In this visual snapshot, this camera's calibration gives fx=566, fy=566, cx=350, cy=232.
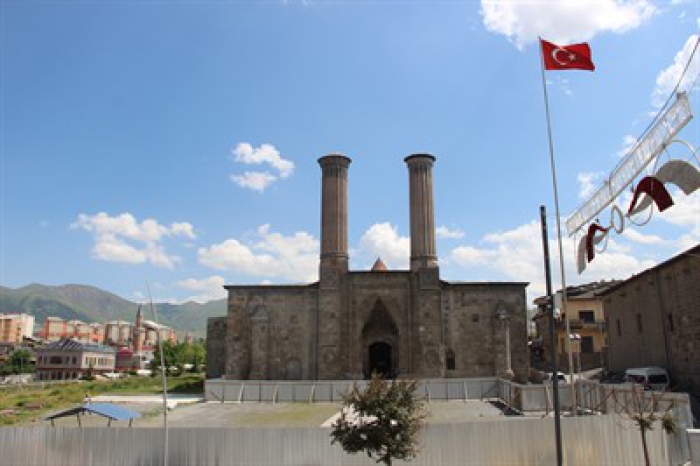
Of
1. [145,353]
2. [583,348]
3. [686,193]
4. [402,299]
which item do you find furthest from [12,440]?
[145,353]

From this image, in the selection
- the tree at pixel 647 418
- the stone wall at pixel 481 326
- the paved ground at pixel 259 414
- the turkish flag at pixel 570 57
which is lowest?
the paved ground at pixel 259 414

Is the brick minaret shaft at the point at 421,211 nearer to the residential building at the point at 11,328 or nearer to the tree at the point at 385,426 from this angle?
the tree at the point at 385,426

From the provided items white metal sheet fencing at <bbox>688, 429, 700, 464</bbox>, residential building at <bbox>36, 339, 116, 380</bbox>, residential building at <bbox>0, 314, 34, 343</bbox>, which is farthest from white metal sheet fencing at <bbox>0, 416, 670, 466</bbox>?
residential building at <bbox>0, 314, 34, 343</bbox>

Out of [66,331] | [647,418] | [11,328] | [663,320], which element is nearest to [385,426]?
[647,418]

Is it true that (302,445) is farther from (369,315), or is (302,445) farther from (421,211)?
(421,211)

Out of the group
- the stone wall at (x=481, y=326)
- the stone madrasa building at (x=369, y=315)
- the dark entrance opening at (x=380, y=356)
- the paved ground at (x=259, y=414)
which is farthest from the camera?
the dark entrance opening at (x=380, y=356)

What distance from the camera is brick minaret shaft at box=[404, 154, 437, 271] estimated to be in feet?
117

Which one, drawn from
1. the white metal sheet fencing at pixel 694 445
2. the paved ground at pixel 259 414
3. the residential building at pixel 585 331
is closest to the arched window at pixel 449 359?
the paved ground at pixel 259 414

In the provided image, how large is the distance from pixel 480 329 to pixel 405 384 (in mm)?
23520

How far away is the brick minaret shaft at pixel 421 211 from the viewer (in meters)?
35.5

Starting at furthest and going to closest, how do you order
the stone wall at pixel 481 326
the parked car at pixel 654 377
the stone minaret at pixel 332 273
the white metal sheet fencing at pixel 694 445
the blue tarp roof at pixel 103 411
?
the stone wall at pixel 481 326 → the stone minaret at pixel 332 273 → the parked car at pixel 654 377 → the blue tarp roof at pixel 103 411 → the white metal sheet fencing at pixel 694 445

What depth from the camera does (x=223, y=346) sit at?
4141cm

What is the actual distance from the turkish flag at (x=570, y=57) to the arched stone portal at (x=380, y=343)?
2131cm

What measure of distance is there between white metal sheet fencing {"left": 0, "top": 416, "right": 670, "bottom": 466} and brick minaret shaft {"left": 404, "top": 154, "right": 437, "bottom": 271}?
20318 millimetres
